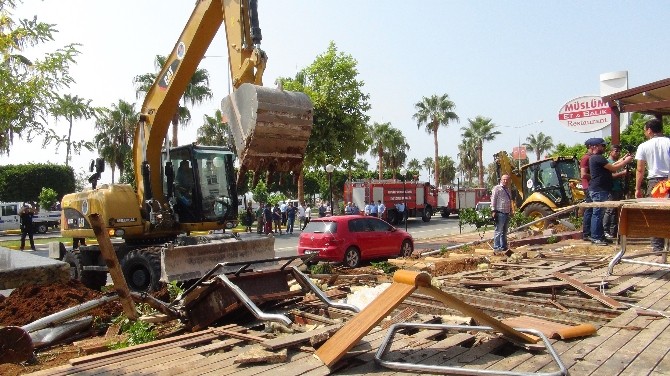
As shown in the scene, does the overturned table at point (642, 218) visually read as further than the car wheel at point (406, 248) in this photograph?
No

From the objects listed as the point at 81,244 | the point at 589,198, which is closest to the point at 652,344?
the point at 589,198

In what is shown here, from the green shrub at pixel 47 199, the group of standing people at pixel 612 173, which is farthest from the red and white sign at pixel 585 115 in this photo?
the green shrub at pixel 47 199

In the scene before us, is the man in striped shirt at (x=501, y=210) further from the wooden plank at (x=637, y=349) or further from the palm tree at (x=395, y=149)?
the palm tree at (x=395, y=149)

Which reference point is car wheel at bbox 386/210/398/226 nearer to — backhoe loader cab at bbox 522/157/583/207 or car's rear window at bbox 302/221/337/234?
backhoe loader cab at bbox 522/157/583/207

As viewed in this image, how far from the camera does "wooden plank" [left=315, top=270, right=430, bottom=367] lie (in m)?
4.40

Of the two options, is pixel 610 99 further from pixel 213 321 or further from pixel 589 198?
pixel 213 321

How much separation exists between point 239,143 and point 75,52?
3.26m

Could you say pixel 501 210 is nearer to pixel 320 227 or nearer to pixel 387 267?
pixel 387 267

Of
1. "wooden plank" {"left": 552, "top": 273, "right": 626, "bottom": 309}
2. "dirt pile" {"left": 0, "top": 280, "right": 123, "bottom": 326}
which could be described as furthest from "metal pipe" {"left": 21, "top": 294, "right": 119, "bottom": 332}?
"wooden plank" {"left": 552, "top": 273, "right": 626, "bottom": 309}

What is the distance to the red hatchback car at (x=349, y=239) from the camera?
51.0 feet

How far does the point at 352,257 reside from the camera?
15.9 meters

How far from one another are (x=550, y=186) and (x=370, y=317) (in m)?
17.7

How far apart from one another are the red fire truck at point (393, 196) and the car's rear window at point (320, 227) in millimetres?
22279

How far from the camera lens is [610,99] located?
12.7 metres
